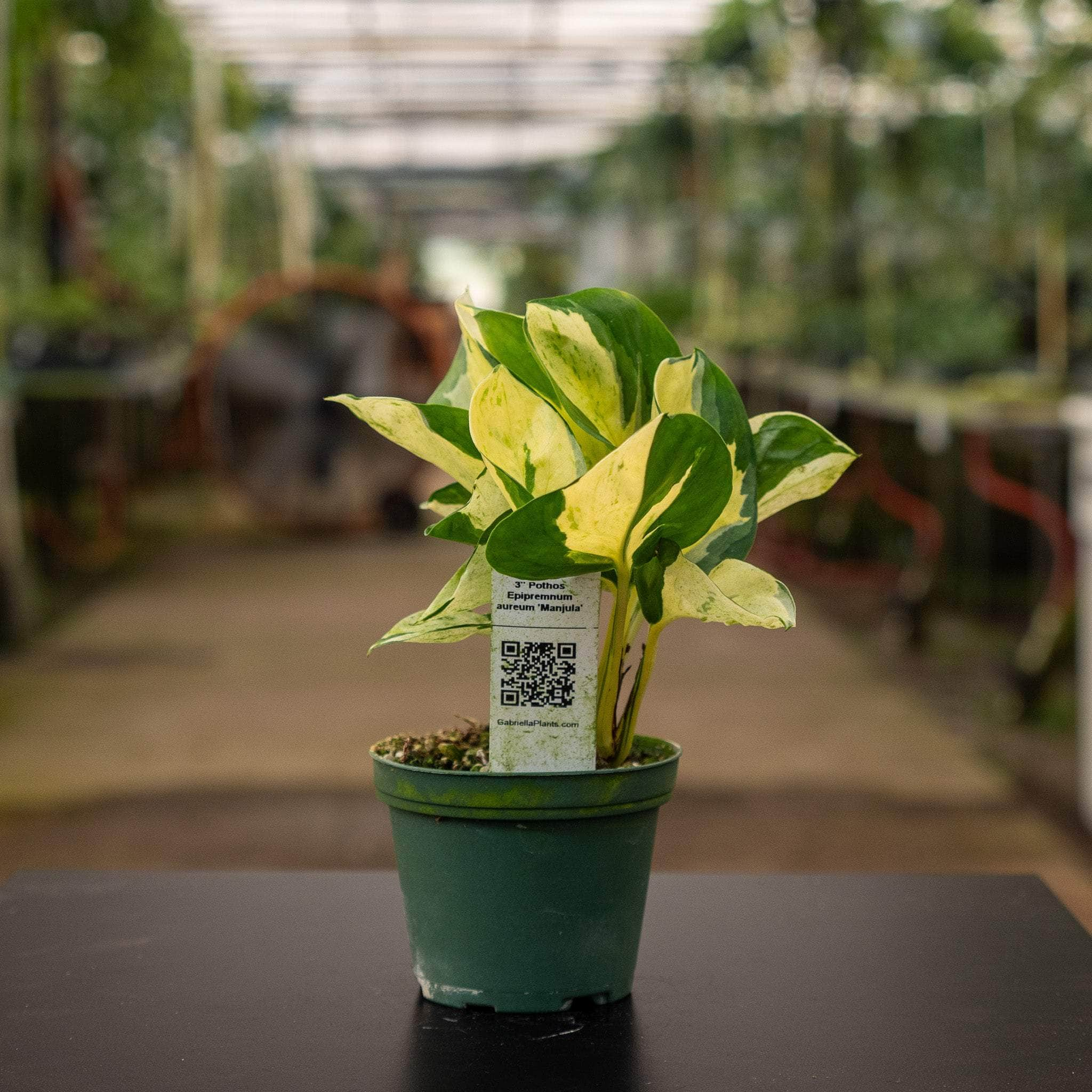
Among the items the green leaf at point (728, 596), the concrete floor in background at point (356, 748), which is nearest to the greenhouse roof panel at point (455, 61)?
the concrete floor in background at point (356, 748)

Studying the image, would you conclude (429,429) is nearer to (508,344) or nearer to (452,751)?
(508,344)

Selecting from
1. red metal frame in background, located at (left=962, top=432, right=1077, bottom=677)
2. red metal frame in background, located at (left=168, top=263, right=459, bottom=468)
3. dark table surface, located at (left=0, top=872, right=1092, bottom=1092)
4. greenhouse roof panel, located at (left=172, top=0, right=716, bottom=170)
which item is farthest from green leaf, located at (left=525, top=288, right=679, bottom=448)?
greenhouse roof panel, located at (left=172, top=0, right=716, bottom=170)

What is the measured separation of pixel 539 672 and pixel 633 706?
7cm

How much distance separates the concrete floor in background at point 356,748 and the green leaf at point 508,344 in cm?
189

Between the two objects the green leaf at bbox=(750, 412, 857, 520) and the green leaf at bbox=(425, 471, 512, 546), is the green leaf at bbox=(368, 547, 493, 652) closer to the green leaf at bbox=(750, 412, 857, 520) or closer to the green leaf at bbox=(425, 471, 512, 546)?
the green leaf at bbox=(425, 471, 512, 546)

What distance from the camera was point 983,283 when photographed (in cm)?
675

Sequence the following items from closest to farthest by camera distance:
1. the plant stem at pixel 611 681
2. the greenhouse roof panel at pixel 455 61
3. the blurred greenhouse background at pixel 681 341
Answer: the plant stem at pixel 611 681, the blurred greenhouse background at pixel 681 341, the greenhouse roof panel at pixel 455 61

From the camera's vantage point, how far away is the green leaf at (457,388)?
2.72 ft

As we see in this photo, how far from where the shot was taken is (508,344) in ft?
2.51

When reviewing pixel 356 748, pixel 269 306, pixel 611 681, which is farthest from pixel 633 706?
pixel 269 306

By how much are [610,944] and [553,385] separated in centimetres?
28

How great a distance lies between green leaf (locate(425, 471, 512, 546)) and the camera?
0.75 m

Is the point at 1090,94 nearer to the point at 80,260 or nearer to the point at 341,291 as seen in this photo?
the point at 341,291

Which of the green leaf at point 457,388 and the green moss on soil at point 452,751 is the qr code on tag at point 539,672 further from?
the green leaf at point 457,388
